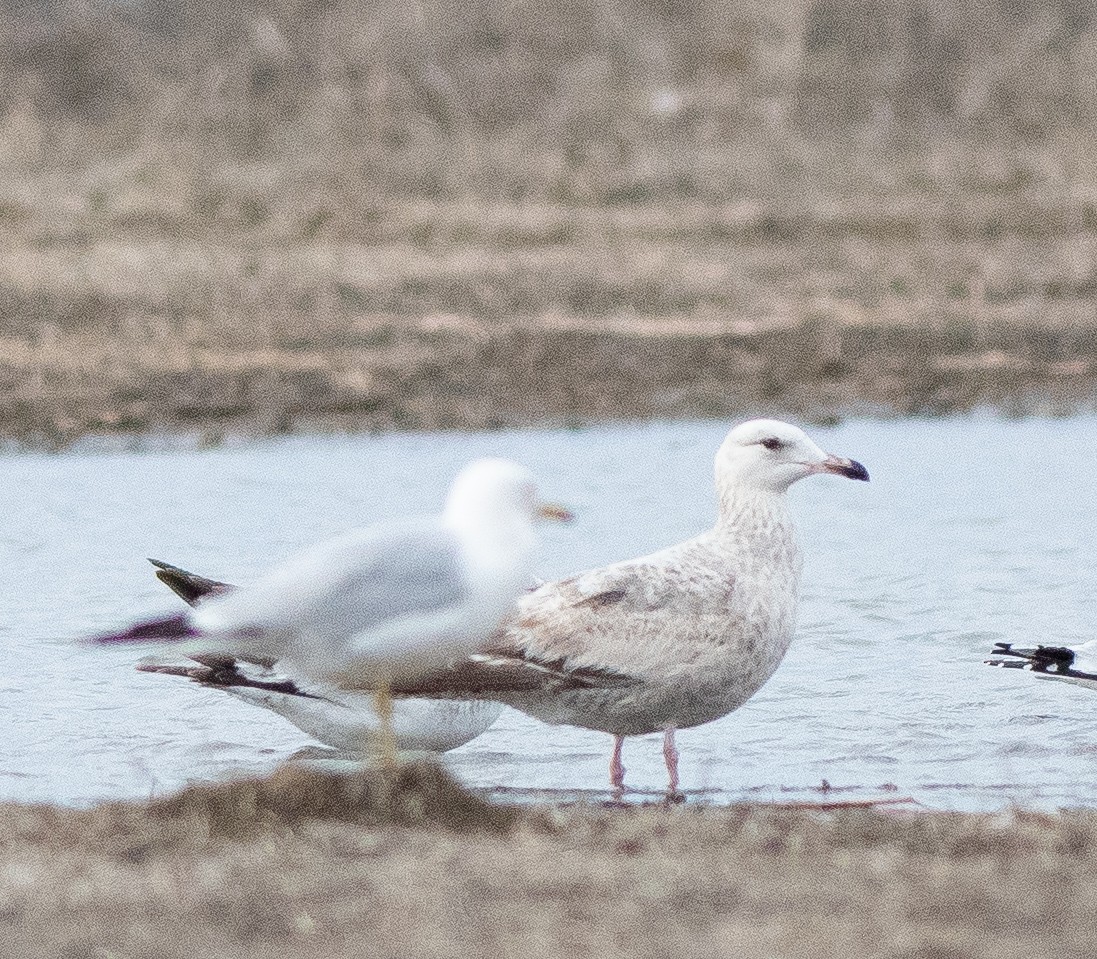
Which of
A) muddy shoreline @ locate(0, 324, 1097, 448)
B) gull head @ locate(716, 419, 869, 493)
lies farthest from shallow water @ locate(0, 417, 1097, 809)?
gull head @ locate(716, 419, 869, 493)

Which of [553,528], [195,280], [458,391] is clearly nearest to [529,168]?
[195,280]

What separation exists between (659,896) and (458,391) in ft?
37.5

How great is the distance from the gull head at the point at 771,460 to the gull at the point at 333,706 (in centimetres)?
114

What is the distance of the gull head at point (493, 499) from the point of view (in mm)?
5664

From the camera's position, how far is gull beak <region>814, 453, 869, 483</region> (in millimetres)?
7336

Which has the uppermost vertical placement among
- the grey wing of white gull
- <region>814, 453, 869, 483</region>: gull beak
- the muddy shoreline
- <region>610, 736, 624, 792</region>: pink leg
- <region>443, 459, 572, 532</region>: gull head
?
the muddy shoreline

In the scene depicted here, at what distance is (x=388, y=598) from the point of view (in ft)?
18.0

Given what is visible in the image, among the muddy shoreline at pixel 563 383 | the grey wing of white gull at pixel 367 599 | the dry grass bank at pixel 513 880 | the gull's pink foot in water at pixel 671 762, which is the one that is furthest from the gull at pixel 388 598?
the muddy shoreline at pixel 563 383

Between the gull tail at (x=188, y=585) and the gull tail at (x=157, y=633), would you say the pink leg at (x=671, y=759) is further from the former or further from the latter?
the gull tail at (x=157, y=633)

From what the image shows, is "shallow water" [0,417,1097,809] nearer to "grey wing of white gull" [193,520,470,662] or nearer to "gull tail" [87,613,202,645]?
"grey wing of white gull" [193,520,470,662]

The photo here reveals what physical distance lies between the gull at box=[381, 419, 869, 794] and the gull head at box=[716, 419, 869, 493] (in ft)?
0.72

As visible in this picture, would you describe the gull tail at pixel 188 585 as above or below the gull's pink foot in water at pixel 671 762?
above

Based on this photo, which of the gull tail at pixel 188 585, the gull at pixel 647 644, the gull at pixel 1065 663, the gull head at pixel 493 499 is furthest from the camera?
the gull at pixel 1065 663

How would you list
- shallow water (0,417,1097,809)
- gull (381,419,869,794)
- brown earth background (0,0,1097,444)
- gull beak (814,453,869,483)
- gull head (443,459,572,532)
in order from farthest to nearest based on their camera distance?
brown earth background (0,0,1097,444), shallow water (0,417,1097,809), gull beak (814,453,869,483), gull (381,419,869,794), gull head (443,459,572,532)
